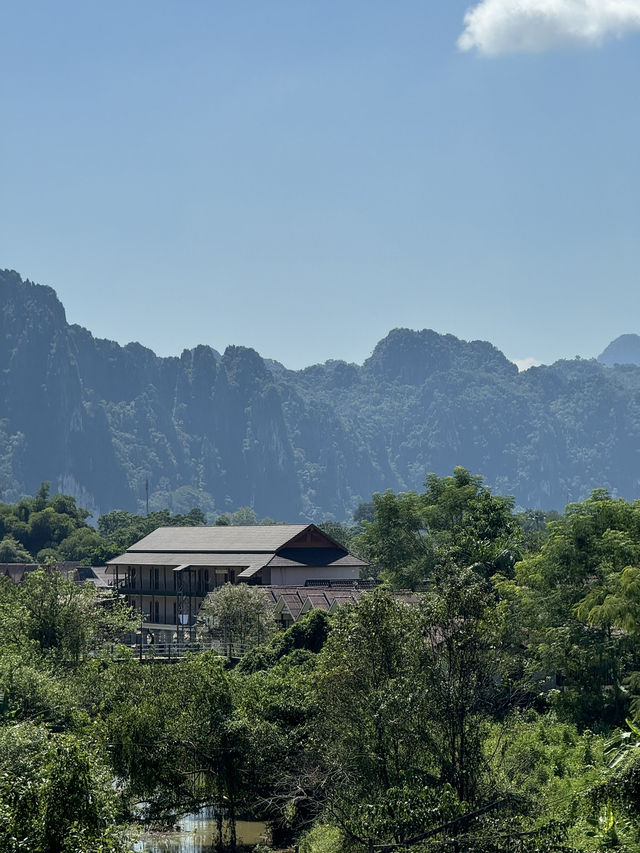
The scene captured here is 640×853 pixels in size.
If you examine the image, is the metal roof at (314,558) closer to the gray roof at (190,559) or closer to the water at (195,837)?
the gray roof at (190,559)

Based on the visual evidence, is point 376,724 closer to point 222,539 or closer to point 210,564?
point 210,564

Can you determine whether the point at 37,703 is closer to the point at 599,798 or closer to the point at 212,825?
the point at 212,825

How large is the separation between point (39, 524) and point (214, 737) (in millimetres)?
127661

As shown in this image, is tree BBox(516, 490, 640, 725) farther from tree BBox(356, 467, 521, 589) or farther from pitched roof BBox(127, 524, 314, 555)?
pitched roof BBox(127, 524, 314, 555)

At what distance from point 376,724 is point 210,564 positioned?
57159 mm

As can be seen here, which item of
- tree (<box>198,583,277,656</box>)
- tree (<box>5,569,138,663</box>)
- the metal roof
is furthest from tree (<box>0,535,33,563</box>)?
Answer: tree (<box>5,569,138,663</box>)

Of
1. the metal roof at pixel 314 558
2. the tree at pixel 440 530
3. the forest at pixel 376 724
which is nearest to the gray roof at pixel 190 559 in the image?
the metal roof at pixel 314 558

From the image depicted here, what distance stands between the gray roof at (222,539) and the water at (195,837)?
3999 cm

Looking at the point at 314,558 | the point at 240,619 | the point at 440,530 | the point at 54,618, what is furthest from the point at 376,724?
the point at 314,558

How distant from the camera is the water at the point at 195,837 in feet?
124

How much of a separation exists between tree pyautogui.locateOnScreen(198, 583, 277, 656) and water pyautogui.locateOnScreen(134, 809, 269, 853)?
2091 cm

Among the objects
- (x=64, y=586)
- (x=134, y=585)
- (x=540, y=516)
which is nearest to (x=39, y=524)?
(x=134, y=585)

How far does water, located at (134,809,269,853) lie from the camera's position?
37938mm

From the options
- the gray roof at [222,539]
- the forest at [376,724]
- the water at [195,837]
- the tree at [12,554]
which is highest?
the tree at [12,554]
